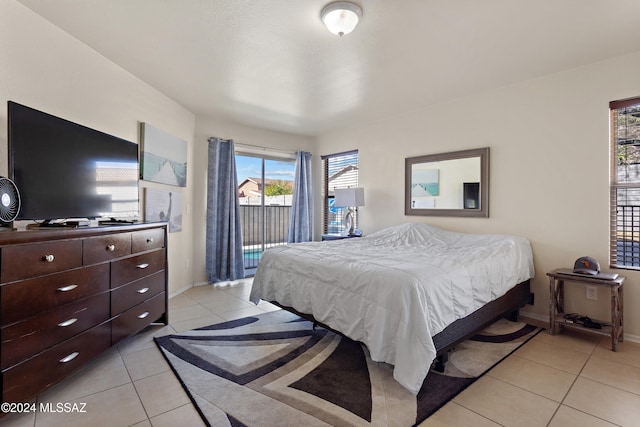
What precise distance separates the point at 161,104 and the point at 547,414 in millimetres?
4408

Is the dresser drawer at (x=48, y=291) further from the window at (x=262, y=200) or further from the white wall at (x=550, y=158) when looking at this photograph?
the white wall at (x=550, y=158)

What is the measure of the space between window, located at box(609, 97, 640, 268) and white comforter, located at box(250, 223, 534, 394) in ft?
2.34

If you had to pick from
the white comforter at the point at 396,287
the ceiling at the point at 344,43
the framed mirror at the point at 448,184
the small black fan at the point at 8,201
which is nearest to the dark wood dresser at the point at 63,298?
the small black fan at the point at 8,201

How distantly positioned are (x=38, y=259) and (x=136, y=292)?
3.08ft

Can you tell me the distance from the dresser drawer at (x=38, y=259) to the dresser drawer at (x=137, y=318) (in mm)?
627

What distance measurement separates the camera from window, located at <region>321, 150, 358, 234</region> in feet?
17.3

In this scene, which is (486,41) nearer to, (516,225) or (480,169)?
(480,169)

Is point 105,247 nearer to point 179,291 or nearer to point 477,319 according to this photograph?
point 179,291

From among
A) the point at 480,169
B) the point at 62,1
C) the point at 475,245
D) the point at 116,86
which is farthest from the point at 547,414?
the point at 116,86

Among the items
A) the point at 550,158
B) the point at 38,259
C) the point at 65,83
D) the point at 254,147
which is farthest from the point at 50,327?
the point at 550,158

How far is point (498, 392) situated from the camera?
1.90 metres

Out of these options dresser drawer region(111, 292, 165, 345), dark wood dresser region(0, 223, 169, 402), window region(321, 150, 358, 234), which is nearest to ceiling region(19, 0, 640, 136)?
dark wood dresser region(0, 223, 169, 402)

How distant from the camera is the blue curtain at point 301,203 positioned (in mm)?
5461

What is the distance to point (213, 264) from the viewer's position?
448cm
